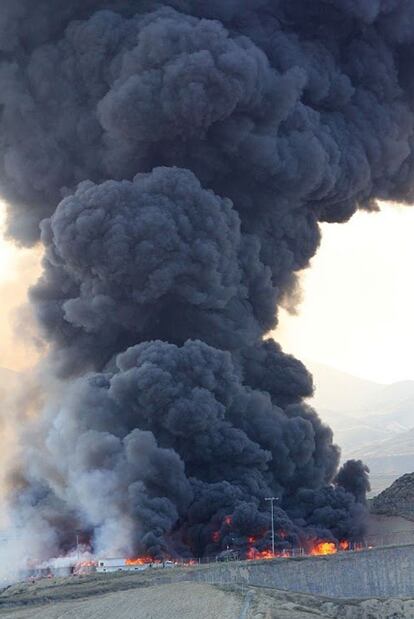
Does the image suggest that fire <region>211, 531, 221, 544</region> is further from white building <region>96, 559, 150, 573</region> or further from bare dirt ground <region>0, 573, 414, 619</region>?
bare dirt ground <region>0, 573, 414, 619</region>

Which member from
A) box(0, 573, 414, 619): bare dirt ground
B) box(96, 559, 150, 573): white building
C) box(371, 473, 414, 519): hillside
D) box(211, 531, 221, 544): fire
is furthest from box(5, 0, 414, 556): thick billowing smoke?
box(371, 473, 414, 519): hillside

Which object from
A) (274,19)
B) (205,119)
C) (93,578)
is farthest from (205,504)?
(274,19)

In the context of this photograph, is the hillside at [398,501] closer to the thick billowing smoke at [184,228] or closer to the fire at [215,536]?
the thick billowing smoke at [184,228]

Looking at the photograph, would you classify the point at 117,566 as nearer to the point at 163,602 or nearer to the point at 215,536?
the point at 215,536

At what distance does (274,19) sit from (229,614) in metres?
64.5

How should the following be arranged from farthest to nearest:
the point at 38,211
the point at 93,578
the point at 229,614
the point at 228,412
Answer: the point at 38,211 < the point at 228,412 < the point at 93,578 < the point at 229,614

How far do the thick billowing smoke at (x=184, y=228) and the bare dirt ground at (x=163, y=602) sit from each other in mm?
9125

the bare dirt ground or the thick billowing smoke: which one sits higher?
the thick billowing smoke

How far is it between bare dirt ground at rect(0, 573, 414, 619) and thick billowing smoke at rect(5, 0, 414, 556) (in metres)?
9.13

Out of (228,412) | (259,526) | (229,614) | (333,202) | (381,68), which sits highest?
(381,68)

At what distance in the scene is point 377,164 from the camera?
129 metres

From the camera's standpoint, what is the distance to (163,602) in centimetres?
8406

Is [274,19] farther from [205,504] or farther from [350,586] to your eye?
[350,586]

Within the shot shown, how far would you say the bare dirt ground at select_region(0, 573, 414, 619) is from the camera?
270 feet
